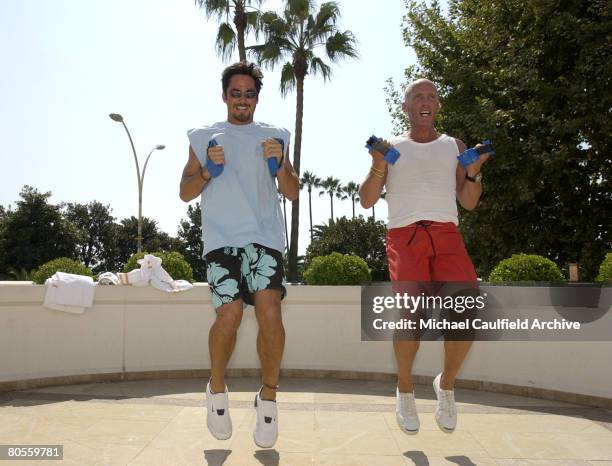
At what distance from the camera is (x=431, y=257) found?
3.46 metres

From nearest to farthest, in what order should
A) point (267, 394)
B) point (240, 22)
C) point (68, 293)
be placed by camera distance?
point (267, 394), point (68, 293), point (240, 22)

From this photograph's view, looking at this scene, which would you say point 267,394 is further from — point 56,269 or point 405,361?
point 56,269

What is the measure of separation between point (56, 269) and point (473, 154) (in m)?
4.85

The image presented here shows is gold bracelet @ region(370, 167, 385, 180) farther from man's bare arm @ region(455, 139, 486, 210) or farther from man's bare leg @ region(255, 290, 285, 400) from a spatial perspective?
man's bare leg @ region(255, 290, 285, 400)

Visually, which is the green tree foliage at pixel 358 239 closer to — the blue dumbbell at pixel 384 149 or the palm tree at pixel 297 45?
the palm tree at pixel 297 45

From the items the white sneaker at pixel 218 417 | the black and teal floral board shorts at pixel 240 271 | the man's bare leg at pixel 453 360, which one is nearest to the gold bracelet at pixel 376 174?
the black and teal floral board shorts at pixel 240 271

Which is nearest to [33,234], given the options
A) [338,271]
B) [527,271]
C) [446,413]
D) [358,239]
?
[358,239]

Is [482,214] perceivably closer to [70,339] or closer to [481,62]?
[481,62]

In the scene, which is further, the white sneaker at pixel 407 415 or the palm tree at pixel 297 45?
the palm tree at pixel 297 45

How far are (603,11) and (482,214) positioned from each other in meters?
5.08

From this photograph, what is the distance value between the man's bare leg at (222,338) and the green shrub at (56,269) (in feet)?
11.5

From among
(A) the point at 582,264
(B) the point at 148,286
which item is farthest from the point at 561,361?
(A) the point at 582,264

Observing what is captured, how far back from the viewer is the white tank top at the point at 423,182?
3.44m

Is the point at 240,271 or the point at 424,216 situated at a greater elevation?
the point at 424,216
